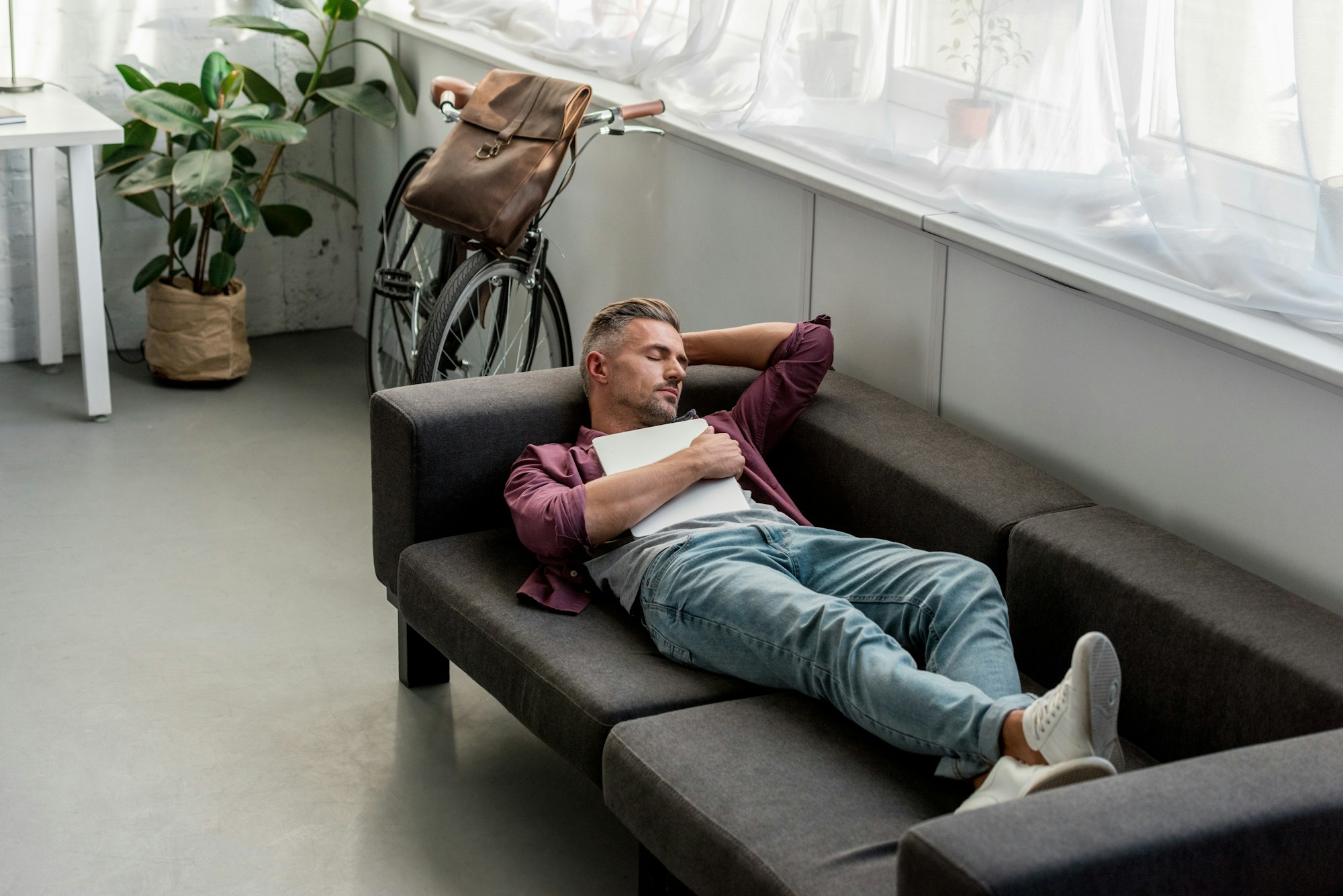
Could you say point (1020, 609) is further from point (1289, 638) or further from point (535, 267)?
point (535, 267)

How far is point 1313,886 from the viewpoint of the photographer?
1.55 m

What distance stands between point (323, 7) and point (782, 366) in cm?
255

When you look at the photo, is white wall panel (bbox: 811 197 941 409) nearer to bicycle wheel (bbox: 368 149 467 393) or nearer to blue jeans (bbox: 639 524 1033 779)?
blue jeans (bbox: 639 524 1033 779)

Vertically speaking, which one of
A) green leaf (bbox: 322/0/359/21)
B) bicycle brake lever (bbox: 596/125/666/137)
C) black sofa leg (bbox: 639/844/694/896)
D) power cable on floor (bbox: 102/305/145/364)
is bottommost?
black sofa leg (bbox: 639/844/694/896)

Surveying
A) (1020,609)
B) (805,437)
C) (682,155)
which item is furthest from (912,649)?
(682,155)

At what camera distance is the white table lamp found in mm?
4215

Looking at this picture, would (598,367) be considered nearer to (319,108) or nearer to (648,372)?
(648,372)

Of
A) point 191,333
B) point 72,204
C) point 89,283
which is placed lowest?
point 191,333

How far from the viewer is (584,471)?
251cm

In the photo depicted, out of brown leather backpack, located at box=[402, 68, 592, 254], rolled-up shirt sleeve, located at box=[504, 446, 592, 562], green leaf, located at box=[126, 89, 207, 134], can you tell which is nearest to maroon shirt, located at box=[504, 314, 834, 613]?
rolled-up shirt sleeve, located at box=[504, 446, 592, 562]

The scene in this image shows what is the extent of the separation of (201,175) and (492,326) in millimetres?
958

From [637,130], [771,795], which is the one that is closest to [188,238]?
[637,130]

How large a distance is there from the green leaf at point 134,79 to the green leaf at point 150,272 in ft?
1.65

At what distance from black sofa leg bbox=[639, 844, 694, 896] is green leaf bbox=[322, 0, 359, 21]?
10.7ft
